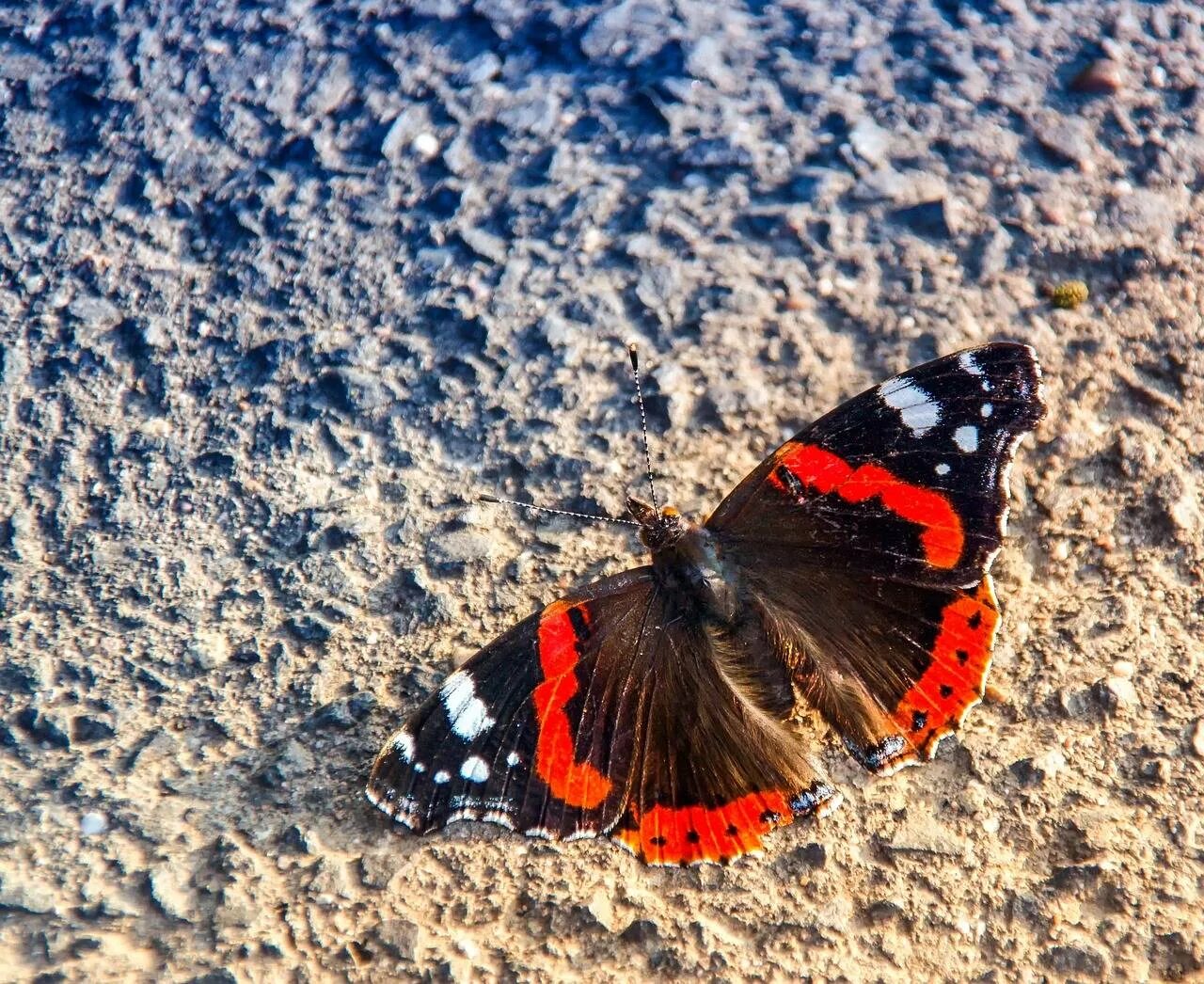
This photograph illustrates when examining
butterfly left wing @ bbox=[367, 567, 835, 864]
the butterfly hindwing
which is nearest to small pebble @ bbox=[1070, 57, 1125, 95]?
butterfly left wing @ bbox=[367, 567, 835, 864]

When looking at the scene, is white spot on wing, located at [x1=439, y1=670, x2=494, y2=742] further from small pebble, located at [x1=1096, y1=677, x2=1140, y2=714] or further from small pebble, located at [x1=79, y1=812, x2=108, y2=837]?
small pebble, located at [x1=1096, y1=677, x2=1140, y2=714]

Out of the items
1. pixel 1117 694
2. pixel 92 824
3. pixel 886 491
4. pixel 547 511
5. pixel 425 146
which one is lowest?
pixel 92 824

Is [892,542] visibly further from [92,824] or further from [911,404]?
[92,824]

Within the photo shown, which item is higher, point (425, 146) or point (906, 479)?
point (425, 146)

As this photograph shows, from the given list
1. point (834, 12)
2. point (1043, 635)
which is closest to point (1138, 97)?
point (834, 12)

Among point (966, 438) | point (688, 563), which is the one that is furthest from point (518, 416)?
point (966, 438)

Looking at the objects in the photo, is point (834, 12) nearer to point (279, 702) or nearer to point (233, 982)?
point (279, 702)
